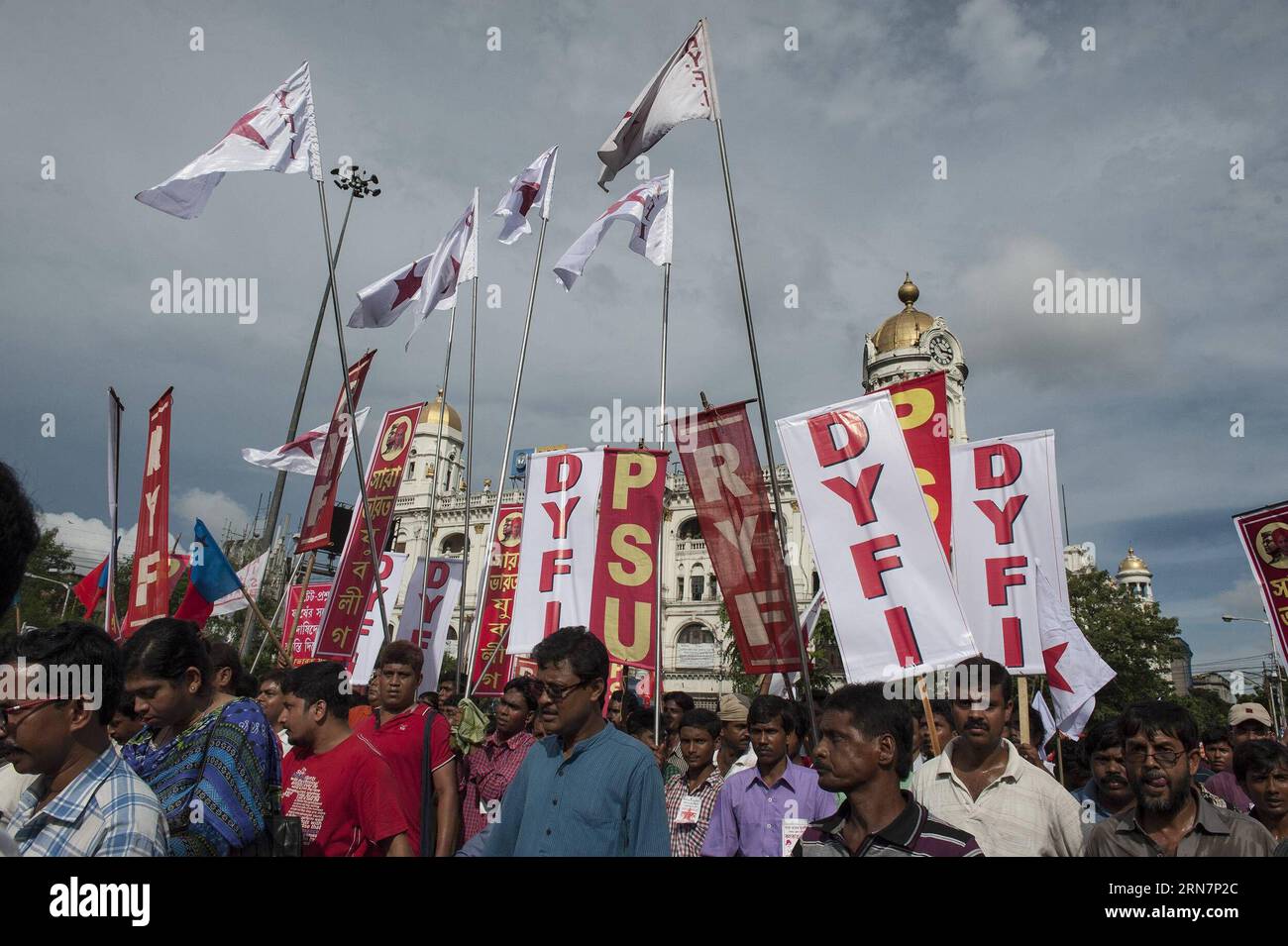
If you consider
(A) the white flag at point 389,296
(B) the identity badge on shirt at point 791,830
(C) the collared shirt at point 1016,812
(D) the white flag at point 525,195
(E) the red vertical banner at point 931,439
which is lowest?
(B) the identity badge on shirt at point 791,830

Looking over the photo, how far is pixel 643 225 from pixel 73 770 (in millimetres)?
8961

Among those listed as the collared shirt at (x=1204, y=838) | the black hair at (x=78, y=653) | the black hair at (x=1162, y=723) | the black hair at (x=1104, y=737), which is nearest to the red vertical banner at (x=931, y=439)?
the black hair at (x=1104, y=737)

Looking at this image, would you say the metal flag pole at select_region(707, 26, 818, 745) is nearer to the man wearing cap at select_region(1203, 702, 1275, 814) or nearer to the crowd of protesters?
the crowd of protesters

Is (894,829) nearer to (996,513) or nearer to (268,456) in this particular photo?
(996,513)

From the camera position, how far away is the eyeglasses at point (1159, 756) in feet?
10.8

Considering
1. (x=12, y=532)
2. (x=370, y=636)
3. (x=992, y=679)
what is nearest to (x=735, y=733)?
(x=992, y=679)

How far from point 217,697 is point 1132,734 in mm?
3566

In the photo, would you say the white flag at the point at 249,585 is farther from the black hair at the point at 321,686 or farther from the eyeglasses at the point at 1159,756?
the eyeglasses at the point at 1159,756

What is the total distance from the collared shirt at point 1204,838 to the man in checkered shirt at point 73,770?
315cm

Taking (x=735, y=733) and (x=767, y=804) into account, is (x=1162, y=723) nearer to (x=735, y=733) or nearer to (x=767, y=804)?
(x=767, y=804)

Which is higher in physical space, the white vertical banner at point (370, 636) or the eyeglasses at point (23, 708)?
the eyeglasses at point (23, 708)

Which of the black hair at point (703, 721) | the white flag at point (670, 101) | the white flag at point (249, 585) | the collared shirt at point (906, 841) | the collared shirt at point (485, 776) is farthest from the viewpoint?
the white flag at point (249, 585)
